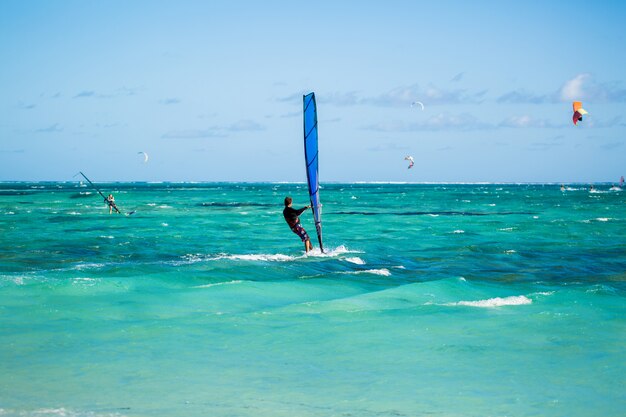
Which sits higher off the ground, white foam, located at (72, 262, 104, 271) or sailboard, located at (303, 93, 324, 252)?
sailboard, located at (303, 93, 324, 252)

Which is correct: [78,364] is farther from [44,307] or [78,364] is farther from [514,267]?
[514,267]

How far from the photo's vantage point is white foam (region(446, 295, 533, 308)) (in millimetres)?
10633

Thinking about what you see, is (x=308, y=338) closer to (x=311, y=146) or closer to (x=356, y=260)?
(x=311, y=146)

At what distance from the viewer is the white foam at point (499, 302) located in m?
10.6

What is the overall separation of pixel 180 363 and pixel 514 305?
585cm

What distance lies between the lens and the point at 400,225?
3347 centimetres

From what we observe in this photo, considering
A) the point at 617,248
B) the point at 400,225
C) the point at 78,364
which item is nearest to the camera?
the point at 78,364

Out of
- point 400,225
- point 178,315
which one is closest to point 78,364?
point 178,315

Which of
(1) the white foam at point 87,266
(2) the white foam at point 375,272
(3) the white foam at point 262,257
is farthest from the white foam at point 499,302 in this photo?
(1) the white foam at point 87,266

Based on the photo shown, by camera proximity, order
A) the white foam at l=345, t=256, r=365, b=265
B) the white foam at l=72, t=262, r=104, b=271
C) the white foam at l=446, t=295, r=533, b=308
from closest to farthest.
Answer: the white foam at l=446, t=295, r=533, b=308
the white foam at l=72, t=262, r=104, b=271
the white foam at l=345, t=256, r=365, b=265

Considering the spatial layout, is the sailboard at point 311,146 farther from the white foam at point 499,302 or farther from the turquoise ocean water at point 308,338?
the white foam at point 499,302

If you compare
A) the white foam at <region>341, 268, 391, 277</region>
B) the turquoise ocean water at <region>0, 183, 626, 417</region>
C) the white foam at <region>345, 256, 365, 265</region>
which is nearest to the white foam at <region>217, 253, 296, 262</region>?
the turquoise ocean water at <region>0, 183, 626, 417</region>

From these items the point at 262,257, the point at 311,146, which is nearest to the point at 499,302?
the point at 311,146

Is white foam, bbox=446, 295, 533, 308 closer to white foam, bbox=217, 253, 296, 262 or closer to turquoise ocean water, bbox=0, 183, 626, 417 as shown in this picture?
turquoise ocean water, bbox=0, 183, 626, 417
